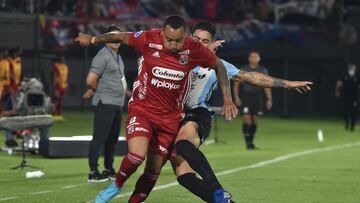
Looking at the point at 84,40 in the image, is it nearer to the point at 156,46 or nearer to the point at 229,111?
the point at 156,46

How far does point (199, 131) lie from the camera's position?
34.2ft

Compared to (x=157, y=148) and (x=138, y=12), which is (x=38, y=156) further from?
(x=138, y=12)

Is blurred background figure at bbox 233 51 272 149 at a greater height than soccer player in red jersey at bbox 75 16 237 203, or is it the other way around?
soccer player in red jersey at bbox 75 16 237 203

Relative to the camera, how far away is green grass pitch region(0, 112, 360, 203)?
12.6 m

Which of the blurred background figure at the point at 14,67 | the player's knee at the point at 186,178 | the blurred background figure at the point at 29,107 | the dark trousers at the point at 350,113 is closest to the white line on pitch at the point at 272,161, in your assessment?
the player's knee at the point at 186,178

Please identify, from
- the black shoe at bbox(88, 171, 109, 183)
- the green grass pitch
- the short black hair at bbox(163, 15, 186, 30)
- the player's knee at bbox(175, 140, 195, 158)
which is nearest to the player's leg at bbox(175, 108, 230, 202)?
the player's knee at bbox(175, 140, 195, 158)

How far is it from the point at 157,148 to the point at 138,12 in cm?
2687

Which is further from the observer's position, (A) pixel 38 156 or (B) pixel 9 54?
(B) pixel 9 54

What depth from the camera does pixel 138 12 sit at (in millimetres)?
36906

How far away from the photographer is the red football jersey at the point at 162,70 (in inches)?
395

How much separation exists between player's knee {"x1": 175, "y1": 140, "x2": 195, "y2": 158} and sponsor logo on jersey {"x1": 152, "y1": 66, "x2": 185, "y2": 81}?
2.14 ft

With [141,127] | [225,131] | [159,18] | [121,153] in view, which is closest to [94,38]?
[141,127]

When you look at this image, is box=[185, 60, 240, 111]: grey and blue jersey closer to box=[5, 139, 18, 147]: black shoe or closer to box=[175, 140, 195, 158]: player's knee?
box=[175, 140, 195, 158]: player's knee

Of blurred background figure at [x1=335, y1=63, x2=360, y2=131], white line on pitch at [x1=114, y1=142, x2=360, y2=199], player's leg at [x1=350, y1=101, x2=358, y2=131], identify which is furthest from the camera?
blurred background figure at [x1=335, y1=63, x2=360, y2=131]
